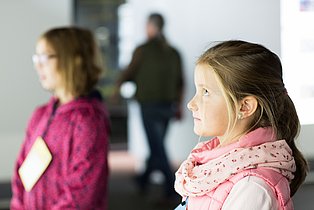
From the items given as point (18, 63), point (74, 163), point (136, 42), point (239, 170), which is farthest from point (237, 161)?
point (136, 42)

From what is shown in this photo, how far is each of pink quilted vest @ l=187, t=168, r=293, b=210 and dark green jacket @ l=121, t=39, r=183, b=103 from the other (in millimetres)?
4234

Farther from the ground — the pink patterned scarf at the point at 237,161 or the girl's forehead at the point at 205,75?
the girl's forehead at the point at 205,75

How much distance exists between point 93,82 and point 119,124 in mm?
7043

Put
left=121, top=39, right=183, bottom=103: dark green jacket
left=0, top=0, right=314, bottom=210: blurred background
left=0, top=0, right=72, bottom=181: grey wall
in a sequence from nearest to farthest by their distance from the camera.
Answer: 1. left=0, top=0, right=314, bottom=210: blurred background
2. left=0, top=0, right=72, bottom=181: grey wall
3. left=121, top=39, right=183, bottom=103: dark green jacket

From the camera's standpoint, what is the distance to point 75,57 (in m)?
2.48

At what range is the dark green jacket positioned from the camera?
18.5 ft

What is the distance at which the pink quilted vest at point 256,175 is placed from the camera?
134 cm

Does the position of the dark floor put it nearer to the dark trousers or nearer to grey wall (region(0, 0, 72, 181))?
the dark trousers

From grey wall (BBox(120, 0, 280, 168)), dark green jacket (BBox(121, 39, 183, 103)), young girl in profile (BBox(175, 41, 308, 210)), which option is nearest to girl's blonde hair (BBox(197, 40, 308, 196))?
young girl in profile (BBox(175, 41, 308, 210))

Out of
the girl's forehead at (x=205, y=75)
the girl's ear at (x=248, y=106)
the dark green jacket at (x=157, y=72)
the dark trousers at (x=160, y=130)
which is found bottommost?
the dark trousers at (x=160, y=130)

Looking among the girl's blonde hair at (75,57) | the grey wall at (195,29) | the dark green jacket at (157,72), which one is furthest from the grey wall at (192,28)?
the girl's blonde hair at (75,57)

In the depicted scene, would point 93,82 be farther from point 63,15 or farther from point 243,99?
point 63,15

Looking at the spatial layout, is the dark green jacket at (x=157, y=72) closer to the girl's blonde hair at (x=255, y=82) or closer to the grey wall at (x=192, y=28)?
the grey wall at (x=192, y=28)

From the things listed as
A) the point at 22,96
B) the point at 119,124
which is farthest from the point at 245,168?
the point at 119,124
